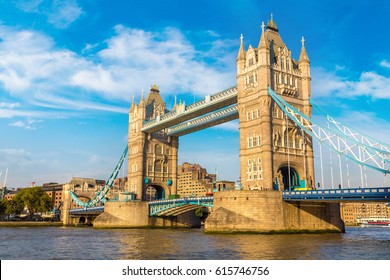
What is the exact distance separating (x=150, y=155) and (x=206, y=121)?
2041 centimetres

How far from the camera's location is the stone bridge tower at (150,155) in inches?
3398

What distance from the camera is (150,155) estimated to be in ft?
288

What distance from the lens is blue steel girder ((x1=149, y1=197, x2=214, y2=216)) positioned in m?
65.1

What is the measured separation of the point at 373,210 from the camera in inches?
6841

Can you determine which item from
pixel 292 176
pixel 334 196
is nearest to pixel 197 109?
pixel 292 176

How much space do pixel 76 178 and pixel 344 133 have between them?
11616cm

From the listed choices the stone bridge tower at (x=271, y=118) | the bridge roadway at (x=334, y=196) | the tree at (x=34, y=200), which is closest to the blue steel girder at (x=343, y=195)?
the bridge roadway at (x=334, y=196)

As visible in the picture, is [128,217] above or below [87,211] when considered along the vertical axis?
below

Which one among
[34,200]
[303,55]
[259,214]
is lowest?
[259,214]

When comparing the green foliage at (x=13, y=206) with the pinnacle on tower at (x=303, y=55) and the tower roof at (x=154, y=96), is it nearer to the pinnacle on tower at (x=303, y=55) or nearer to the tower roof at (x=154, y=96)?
the tower roof at (x=154, y=96)

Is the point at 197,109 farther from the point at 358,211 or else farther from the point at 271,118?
the point at 358,211

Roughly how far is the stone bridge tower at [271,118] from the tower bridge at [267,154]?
13 centimetres
